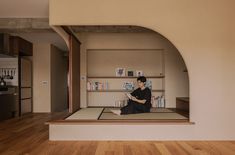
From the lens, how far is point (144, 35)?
21.1ft

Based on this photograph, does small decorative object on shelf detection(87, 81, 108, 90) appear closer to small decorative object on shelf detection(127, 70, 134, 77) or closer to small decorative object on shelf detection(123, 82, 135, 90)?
small decorative object on shelf detection(123, 82, 135, 90)

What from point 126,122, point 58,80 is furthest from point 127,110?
point 58,80

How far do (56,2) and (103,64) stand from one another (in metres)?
2.83

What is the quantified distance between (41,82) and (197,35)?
18.2 ft

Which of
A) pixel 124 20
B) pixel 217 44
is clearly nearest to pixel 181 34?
pixel 217 44

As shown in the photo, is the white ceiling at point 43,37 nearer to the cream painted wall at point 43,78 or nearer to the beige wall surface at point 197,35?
the cream painted wall at point 43,78

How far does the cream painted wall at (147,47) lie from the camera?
6.42m

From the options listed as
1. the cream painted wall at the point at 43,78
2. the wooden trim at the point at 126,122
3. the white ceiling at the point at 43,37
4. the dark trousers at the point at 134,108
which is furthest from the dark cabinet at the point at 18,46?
the dark trousers at the point at 134,108

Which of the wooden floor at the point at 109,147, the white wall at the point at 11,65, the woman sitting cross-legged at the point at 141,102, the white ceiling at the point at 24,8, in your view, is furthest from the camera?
the white wall at the point at 11,65

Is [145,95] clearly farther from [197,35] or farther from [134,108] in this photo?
[197,35]

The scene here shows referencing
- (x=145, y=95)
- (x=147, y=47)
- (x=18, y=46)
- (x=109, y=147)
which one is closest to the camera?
(x=109, y=147)

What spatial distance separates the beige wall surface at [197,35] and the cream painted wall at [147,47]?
93.4 inches

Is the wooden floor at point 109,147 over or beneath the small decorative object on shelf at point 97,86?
beneath

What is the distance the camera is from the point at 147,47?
6426 millimetres
